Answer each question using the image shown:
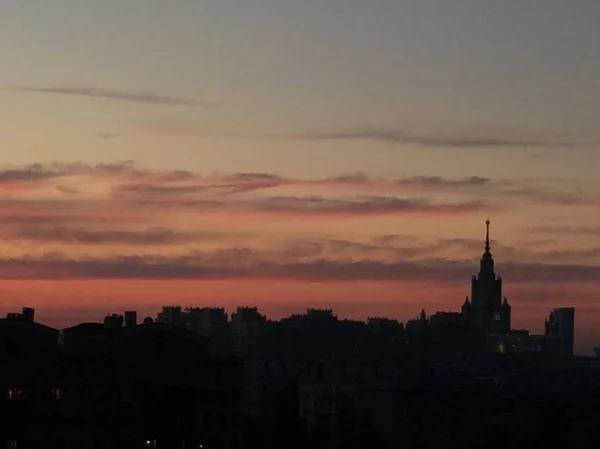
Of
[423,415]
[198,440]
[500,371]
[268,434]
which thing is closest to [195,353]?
[198,440]

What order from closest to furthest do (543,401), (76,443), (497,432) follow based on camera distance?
(76,443)
(497,432)
(543,401)

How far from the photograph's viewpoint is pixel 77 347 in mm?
77000

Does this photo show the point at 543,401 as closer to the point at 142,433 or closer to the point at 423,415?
the point at 423,415

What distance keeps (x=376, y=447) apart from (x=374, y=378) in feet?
174

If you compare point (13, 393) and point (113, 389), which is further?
point (113, 389)

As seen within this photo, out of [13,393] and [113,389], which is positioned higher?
[113,389]

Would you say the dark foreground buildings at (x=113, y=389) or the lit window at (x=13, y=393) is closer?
the lit window at (x=13, y=393)

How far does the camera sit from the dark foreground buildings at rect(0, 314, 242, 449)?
2921 inches

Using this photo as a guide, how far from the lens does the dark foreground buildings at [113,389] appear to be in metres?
74.2

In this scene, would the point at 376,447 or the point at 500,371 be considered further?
the point at 500,371

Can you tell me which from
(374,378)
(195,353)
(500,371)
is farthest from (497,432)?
(500,371)

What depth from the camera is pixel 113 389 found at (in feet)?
249

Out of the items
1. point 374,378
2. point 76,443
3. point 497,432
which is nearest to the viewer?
point 76,443

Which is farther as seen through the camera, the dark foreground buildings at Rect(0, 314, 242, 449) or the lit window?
the dark foreground buildings at Rect(0, 314, 242, 449)
